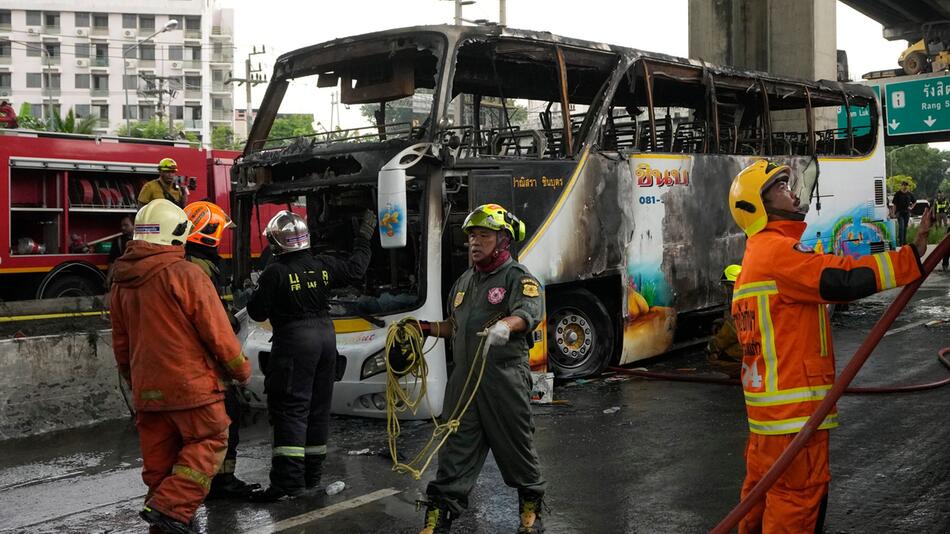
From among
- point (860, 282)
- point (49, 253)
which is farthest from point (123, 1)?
point (860, 282)

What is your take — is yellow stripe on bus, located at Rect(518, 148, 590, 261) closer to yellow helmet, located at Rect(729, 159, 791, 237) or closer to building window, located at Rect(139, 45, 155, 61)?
yellow helmet, located at Rect(729, 159, 791, 237)

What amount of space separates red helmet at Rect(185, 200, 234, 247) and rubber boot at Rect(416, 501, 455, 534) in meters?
2.33

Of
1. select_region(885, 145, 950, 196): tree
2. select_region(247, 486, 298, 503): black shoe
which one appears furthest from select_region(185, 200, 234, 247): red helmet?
select_region(885, 145, 950, 196): tree

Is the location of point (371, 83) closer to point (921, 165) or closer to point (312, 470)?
point (312, 470)

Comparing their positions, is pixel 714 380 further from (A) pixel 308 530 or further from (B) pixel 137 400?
(B) pixel 137 400

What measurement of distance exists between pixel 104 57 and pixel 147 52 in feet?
17.1

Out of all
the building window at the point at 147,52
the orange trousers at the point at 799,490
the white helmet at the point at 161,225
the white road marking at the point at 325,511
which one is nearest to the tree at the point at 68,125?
the white road marking at the point at 325,511

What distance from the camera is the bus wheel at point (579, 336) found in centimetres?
989

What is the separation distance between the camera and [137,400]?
4.83 meters

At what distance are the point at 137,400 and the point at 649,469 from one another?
3.40 m

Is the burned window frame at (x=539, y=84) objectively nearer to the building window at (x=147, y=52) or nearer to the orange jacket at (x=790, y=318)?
the orange jacket at (x=790, y=318)

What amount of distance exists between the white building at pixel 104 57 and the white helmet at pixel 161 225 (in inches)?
3249

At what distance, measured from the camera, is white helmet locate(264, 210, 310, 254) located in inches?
244

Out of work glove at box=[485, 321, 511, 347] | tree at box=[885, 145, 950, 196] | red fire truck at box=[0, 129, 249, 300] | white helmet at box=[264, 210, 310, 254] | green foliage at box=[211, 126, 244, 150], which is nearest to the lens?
work glove at box=[485, 321, 511, 347]
